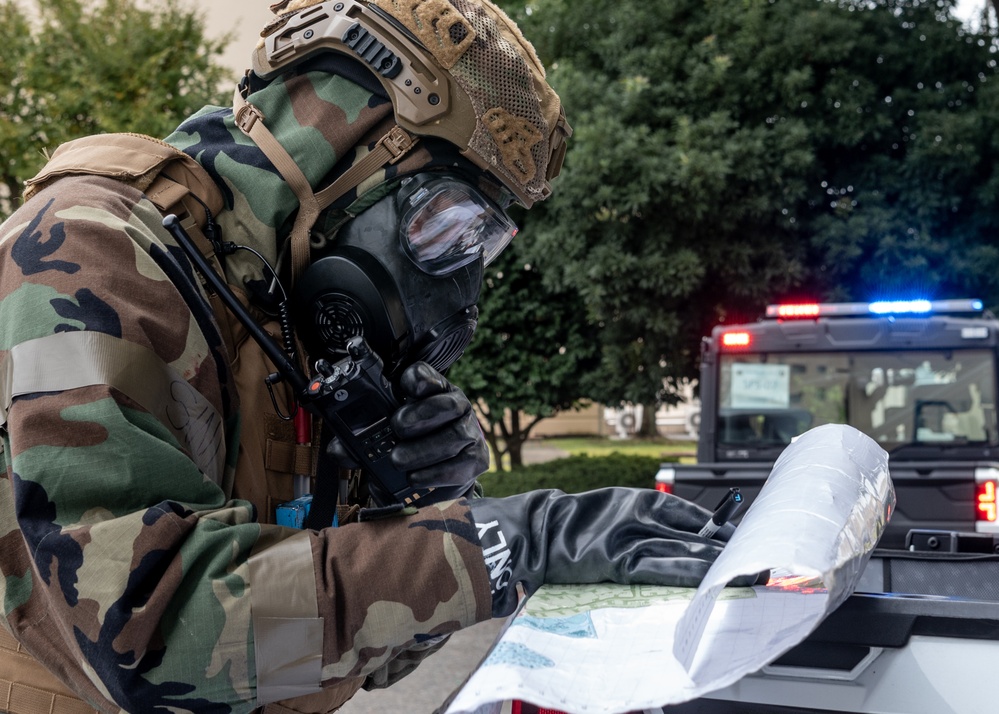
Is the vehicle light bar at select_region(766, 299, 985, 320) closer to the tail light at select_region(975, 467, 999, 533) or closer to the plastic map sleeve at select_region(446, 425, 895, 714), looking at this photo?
the tail light at select_region(975, 467, 999, 533)

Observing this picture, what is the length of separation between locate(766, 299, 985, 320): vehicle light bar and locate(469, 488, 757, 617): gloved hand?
605cm

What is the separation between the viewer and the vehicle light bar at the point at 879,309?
715 centimetres

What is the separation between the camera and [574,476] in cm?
995

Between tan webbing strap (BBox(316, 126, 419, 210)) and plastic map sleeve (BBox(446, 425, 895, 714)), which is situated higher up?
tan webbing strap (BBox(316, 126, 419, 210))

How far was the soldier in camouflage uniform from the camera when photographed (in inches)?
51.9

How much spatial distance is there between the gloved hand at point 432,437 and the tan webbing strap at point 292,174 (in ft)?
1.26

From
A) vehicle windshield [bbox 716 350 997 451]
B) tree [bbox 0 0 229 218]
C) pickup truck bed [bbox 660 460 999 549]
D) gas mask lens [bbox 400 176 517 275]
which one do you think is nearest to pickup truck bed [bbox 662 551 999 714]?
gas mask lens [bbox 400 176 517 275]

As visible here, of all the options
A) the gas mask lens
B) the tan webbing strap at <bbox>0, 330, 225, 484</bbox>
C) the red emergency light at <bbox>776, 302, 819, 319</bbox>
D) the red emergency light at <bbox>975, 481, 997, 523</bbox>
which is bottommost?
the red emergency light at <bbox>975, 481, 997, 523</bbox>

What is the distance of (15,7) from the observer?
29.7ft

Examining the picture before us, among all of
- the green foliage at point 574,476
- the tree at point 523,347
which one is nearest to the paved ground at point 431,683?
the green foliage at point 574,476

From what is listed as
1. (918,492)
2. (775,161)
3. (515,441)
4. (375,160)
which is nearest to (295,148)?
(375,160)

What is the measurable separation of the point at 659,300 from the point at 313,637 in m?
7.67

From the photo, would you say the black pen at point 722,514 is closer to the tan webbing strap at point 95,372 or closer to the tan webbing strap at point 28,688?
the tan webbing strap at point 95,372

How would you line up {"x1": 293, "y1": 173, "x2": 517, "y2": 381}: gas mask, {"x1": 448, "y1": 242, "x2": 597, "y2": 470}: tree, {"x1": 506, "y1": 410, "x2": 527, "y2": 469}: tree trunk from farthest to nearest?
{"x1": 506, "y1": 410, "x2": 527, "y2": 469}: tree trunk
{"x1": 448, "y1": 242, "x2": 597, "y2": 470}: tree
{"x1": 293, "y1": 173, "x2": 517, "y2": 381}: gas mask
